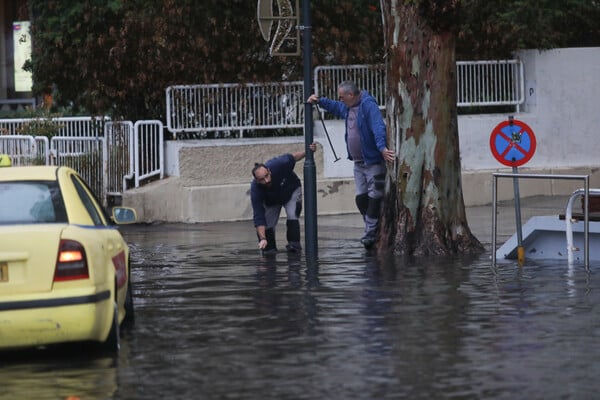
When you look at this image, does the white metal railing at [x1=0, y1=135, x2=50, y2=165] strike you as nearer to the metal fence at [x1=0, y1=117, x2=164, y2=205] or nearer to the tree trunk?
the metal fence at [x1=0, y1=117, x2=164, y2=205]

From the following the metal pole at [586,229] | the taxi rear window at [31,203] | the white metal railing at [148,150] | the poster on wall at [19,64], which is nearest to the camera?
the taxi rear window at [31,203]

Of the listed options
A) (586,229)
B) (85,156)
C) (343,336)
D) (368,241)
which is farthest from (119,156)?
(343,336)

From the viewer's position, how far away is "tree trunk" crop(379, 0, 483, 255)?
17.5 meters

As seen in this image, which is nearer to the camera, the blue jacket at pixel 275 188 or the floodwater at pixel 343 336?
the floodwater at pixel 343 336

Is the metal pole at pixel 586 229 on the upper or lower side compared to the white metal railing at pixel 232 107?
lower

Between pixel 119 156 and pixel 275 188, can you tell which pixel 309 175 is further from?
pixel 119 156

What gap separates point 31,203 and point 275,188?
767 centimetres

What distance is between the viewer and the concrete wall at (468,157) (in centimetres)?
2328

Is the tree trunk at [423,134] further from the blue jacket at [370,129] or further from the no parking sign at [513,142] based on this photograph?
the no parking sign at [513,142]

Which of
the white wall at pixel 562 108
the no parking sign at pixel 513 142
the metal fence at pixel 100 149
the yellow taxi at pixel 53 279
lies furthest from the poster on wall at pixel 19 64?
the yellow taxi at pixel 53 279

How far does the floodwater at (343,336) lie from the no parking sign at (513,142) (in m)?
1.06

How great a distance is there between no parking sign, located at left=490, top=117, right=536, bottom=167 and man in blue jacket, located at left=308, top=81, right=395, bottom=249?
1610 mm

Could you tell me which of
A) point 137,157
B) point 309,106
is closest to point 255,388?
point 309,106

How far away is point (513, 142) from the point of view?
16438 millimetres
